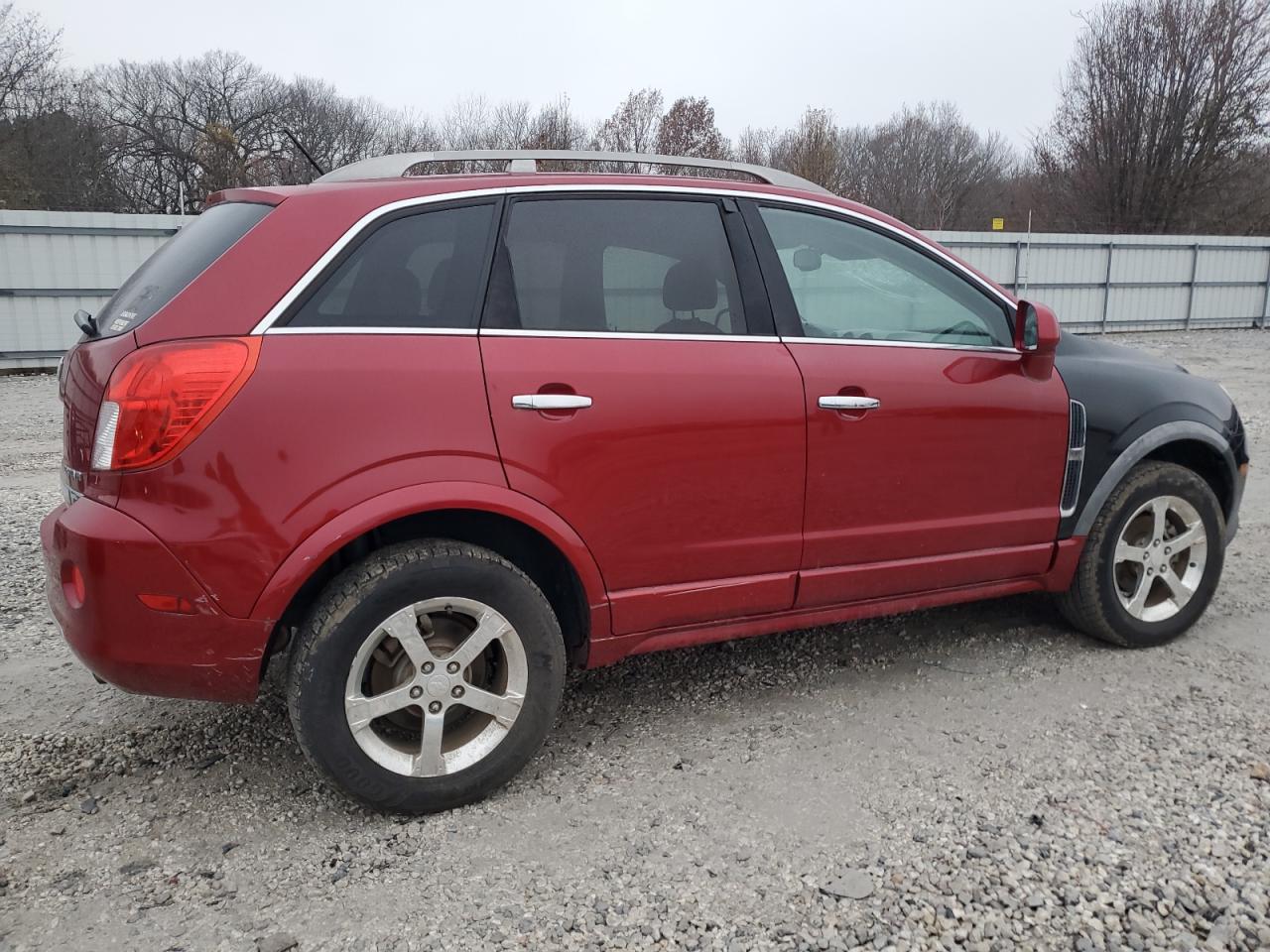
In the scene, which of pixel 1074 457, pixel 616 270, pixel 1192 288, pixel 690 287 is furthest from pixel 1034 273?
pixel 616 270

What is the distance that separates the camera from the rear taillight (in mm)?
2412

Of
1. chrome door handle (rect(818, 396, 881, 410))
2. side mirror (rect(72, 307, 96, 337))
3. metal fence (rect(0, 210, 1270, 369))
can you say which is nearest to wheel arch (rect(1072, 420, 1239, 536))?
chrome door handle (rect(818, 396, 881, 410))

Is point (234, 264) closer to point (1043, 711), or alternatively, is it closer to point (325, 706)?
point (325, 706)

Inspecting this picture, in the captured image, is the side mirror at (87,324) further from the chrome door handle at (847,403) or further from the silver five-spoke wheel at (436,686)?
the chrome door handle at (847,403)

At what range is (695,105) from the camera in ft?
95.5

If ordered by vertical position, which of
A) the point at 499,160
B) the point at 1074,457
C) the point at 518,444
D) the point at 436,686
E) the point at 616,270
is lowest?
the point at 436,686

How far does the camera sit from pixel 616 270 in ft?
9.87

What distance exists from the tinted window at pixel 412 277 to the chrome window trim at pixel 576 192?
34 millimetres

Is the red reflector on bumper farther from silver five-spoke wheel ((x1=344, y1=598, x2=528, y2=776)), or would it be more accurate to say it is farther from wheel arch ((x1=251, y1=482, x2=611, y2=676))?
silver five-spoke wheel ((x1=344, y1=598, x2=528, y2=776))

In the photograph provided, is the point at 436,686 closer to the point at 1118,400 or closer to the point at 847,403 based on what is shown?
the point at 847,403

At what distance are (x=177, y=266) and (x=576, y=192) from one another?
1163 mm

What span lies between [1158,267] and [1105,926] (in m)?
21.3

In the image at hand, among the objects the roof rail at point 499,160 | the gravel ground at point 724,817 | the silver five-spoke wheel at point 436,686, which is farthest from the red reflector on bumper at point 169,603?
the roof rail at point 499,160

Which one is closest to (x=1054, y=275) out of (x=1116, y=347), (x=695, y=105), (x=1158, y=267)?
(x=1158, y=267)
